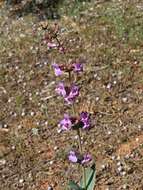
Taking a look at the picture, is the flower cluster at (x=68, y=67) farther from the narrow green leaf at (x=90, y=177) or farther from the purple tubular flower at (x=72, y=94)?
the narrow green leaf at (x=90, y=177)

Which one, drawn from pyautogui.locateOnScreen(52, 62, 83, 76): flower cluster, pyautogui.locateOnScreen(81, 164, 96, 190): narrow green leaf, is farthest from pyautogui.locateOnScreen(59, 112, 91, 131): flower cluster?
pyautogui.locateOnScreen(81, 164, 96, 190): narrow green leaf

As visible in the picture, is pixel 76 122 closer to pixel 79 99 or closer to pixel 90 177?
pixel 90 177

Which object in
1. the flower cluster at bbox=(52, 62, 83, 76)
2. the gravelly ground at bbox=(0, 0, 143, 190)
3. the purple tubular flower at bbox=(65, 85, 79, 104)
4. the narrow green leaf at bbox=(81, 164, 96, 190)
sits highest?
the flower cluster at bbox=(52, 62, 83, 76)

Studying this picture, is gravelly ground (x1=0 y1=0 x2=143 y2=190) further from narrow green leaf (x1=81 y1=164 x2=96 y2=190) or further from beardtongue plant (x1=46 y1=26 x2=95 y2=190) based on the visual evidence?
beardtongue plant (x1=46 y1=26 x2=95 y2=190)

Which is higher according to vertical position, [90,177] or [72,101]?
[72,101]

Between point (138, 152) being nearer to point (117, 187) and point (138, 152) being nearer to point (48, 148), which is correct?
point (117, 187)

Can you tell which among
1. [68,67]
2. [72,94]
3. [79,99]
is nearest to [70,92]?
[72,94]

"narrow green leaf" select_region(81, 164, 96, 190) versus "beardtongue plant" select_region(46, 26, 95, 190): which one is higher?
"beardtongue plant" select_region(46, 26, 95, 190)

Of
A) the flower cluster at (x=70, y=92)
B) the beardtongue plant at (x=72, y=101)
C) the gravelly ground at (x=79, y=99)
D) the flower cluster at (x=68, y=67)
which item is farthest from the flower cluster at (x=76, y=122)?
the gravelly ground at (x=79, y=99)

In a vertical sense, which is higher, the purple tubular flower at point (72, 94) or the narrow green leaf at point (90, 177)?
the purple tubular flower at point (72, 94)

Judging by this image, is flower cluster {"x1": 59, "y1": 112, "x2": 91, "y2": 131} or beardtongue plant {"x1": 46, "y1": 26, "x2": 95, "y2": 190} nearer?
beardtongue plant {"x1": 46, "y1": 26, "x2": 95, "y2": 190}

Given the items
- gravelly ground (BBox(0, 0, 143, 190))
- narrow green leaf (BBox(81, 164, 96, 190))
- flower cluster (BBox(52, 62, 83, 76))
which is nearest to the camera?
flower cluster (BBox(52, 62, 83, 76))
